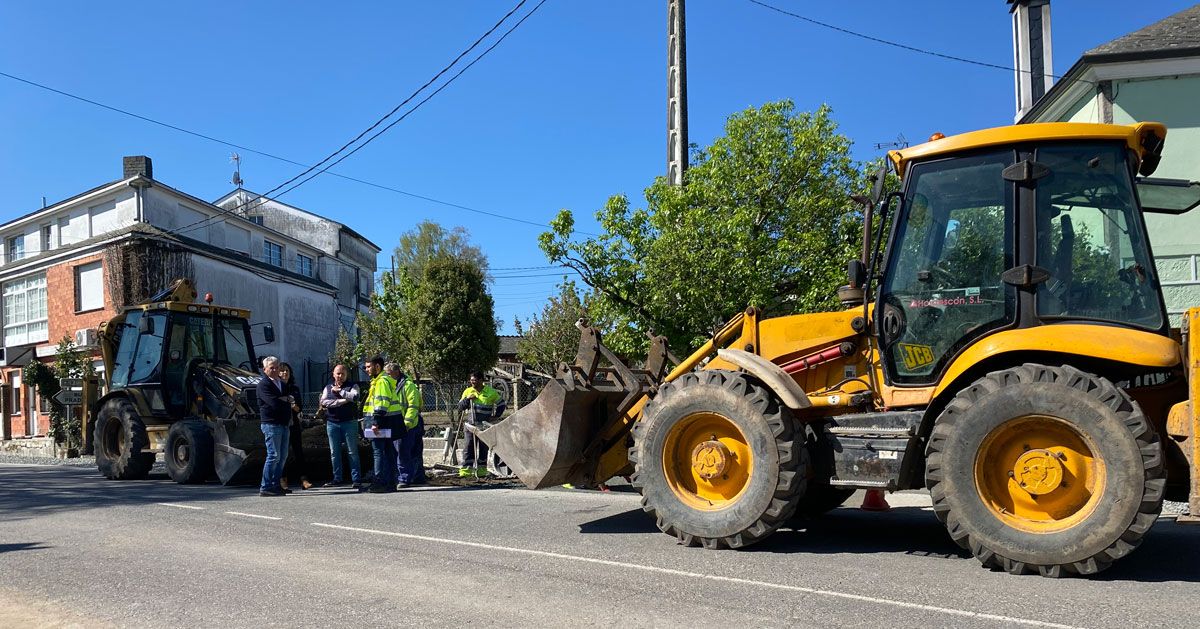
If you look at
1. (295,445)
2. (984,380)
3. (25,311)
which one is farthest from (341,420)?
(25,311)

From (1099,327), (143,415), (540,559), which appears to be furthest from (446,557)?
(143,415)

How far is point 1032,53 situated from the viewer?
20.8 metres

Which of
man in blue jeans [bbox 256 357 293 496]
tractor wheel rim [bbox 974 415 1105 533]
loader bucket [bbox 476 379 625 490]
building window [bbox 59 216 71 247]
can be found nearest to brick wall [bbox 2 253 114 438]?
building window [bbox 59 216 71 247]

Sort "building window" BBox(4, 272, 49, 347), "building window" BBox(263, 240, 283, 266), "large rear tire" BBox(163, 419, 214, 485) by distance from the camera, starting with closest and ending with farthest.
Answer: "large rear tire" BBox(163, 419, 214, 485) → "building window" BBox(4, 272, 49, 347) → "building window" BBox(263, 240, 283, 266)

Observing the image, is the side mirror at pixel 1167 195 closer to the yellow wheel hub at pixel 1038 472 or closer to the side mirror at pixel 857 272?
the side mirror at pixel 857 272

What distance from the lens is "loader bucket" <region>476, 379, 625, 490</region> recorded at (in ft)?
25.6

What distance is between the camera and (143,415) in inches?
544

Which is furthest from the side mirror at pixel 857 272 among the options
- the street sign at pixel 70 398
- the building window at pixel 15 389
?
the building window at pixel 15 389

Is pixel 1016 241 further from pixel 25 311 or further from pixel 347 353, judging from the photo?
pixel 25 311

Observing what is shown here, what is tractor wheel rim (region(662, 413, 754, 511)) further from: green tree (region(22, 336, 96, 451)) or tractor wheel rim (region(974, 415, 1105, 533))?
green tree (region(22, 336, 96, 451))

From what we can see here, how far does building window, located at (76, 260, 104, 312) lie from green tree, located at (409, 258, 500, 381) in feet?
36.9

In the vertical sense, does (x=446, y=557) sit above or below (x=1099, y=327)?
below

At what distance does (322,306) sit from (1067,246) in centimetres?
3691

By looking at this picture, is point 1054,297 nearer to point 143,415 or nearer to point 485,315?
point 143,415
